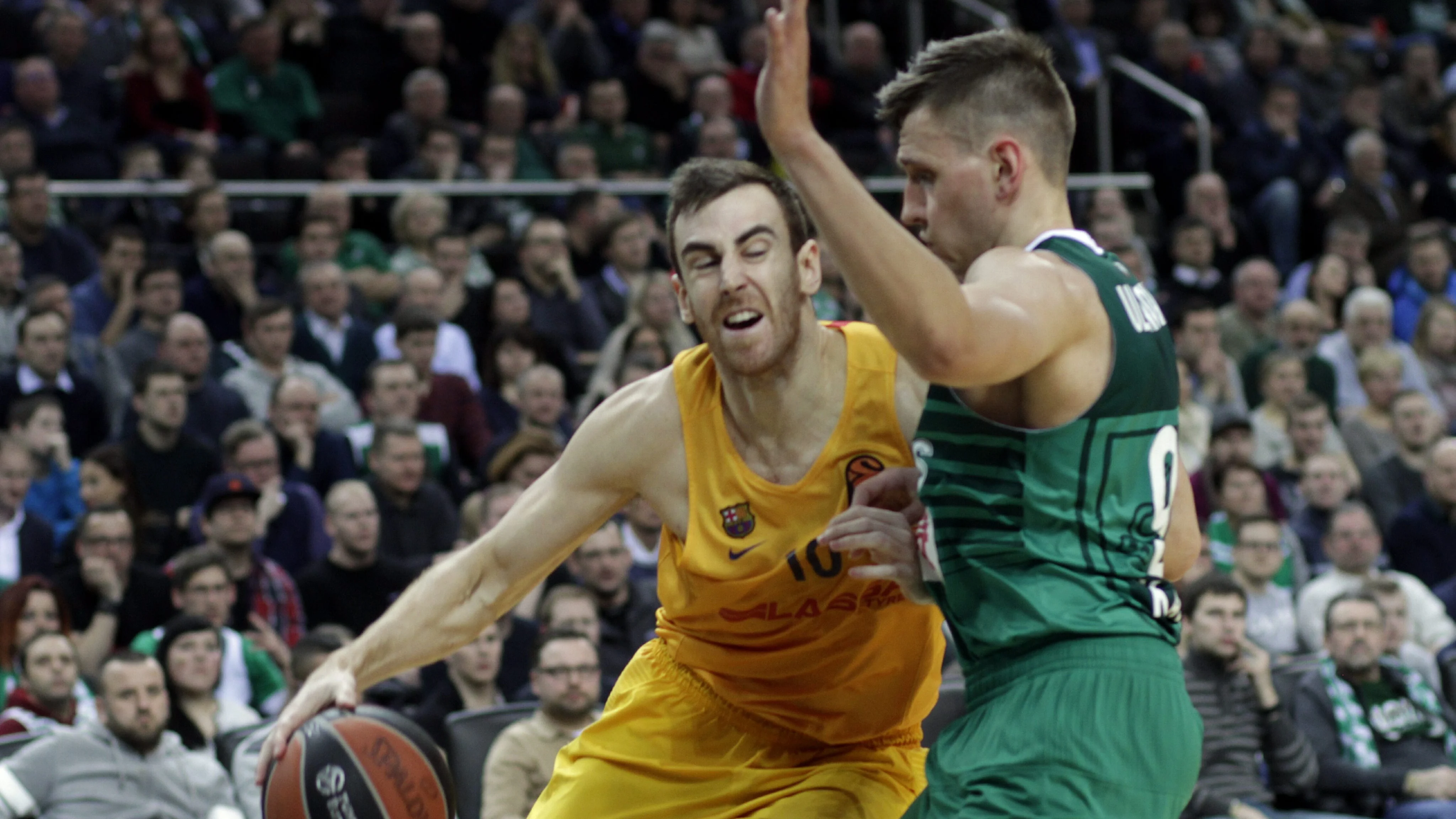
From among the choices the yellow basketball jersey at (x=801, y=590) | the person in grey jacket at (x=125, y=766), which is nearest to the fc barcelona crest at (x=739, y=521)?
the yellow basketball jersey at (x=801, y=590)

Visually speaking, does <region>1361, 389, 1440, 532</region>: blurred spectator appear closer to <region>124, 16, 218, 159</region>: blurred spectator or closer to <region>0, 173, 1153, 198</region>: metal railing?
<region>0, 173, 1153, 198</region>: metal railing

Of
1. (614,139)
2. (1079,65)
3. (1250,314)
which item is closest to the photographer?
(1250,314)

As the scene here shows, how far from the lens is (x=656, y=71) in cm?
1324

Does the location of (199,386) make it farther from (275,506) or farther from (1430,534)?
(1430,534)

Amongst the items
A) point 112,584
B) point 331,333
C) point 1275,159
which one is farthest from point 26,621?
point 1275,159

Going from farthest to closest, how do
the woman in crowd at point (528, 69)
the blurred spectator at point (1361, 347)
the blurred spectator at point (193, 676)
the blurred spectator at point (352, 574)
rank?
the woman in crowd at point (528, 69) < the blurred spectator at point (1361, 347) < the blurred spectator at point (352, 574) < the blurred spectator at point (193, 676)

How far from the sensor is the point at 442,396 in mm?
9656

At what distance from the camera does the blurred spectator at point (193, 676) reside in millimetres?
7145

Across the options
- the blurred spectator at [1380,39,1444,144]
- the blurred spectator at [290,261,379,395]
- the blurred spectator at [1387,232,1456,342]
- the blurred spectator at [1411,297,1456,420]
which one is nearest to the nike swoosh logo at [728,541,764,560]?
the blurred spectator at [290,261,379,395]

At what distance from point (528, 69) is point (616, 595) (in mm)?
5926

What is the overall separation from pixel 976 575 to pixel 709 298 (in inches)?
37.7

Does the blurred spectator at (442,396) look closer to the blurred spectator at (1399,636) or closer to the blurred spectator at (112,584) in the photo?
the blurred spectator at (112,584)

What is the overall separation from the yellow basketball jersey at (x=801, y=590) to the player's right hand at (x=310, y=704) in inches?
27.6

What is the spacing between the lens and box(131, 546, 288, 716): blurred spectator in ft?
24.8
